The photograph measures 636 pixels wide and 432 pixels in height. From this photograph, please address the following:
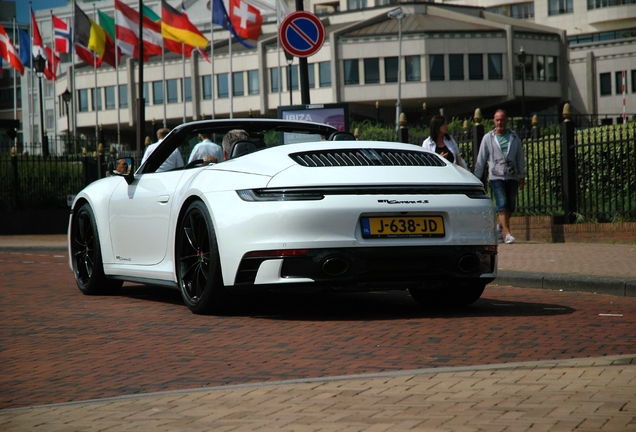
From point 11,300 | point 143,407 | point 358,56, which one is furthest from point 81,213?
point 358,56

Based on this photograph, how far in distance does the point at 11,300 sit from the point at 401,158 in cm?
400

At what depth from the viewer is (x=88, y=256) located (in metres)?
9.41

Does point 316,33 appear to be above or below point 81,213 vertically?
above

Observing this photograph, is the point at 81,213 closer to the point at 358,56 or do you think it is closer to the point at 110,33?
the point at 110,33

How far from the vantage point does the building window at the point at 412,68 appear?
79.7 meters

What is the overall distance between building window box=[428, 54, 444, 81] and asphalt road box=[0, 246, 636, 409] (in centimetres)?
7144

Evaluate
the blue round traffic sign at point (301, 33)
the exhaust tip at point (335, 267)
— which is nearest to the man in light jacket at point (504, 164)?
the blue round traffic sign at point (301, 33)

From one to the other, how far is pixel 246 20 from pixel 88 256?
4102 cm

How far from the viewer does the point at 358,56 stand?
80312mm

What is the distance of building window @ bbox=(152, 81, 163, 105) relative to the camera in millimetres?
90750

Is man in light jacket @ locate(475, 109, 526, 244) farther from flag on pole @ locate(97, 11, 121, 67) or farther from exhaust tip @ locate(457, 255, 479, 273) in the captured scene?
flag on pole @ locate(97, 11, 121, 67)

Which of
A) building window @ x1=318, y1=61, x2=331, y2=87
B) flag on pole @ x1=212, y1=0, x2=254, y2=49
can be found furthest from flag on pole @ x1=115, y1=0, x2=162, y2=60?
building window @ x1=318, y1=61, x2=331, y2=87

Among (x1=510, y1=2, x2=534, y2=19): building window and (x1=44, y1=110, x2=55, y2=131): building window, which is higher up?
(x1=510, y1=2, x2=534, y2=19): building window

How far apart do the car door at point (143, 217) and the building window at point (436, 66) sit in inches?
2842
